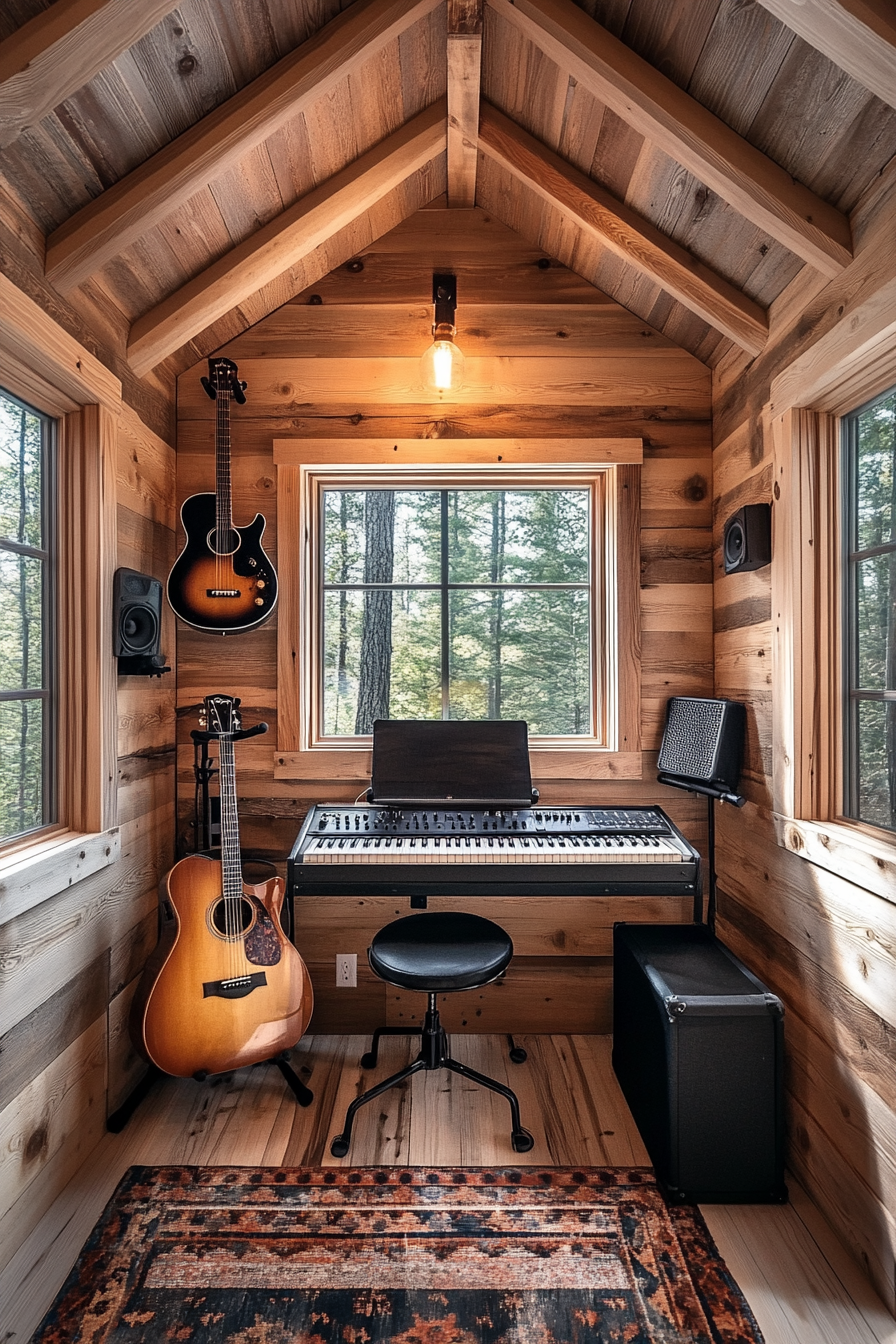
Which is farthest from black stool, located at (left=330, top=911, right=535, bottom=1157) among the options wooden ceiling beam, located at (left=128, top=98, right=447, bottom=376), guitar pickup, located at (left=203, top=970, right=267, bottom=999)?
wooden ceiling beam, located at (left=128, top=98, right=447, bottom=376)

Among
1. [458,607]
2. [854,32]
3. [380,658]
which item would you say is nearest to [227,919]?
[380,658]

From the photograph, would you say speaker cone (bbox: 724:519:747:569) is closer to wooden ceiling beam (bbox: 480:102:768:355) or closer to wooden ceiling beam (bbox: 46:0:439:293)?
wooden ceiling beam (bbox: 480:102:768:355)

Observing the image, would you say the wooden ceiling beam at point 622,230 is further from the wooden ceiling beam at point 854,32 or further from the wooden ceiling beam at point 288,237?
the wooden ceiling beam at point 854,32

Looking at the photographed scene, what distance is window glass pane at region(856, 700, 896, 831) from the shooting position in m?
1.68

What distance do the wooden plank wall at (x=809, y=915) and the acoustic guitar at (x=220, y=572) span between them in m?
1.59

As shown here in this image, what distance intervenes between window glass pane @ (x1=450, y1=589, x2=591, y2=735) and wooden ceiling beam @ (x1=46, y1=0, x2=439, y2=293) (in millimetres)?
1483

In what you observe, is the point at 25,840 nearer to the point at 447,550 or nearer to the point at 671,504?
the point at 447,550

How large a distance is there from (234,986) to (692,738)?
1.61 m

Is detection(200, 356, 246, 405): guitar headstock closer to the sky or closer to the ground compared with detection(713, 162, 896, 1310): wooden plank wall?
closer to the sky

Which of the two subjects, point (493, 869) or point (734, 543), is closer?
point (493, 869)

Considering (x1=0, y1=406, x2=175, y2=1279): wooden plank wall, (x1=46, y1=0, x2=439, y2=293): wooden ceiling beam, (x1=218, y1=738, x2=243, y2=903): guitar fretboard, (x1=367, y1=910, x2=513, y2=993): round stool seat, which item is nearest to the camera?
(x1=0, y1=406, x2=175, y2=1279): wooden plank wall

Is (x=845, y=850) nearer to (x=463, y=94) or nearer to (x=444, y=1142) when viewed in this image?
(x=444, y=1142)

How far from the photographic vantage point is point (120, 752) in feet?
7.08

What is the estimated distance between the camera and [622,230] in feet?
7.09
